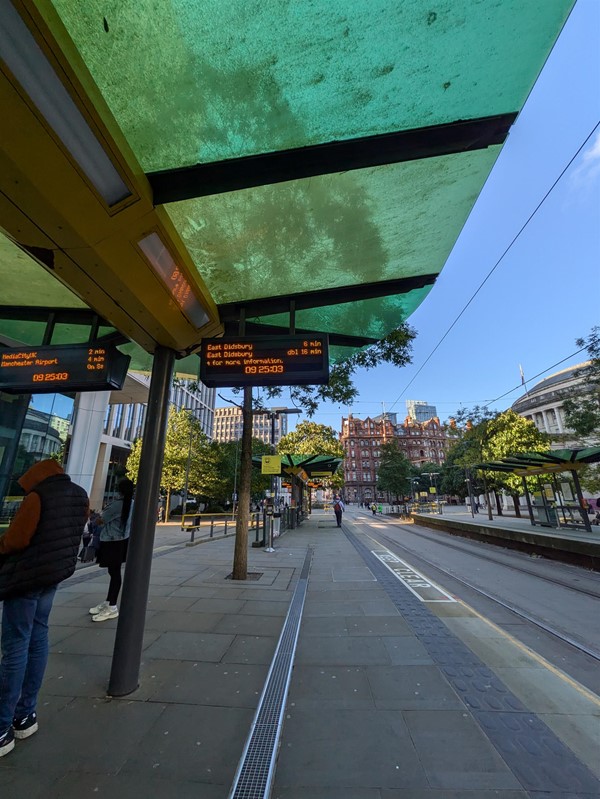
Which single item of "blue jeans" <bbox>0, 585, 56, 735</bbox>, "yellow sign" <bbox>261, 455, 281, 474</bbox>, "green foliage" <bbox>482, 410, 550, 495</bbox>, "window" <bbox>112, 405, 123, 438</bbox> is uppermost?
"window" <bbox>112, 405, 123, 438</bbox>

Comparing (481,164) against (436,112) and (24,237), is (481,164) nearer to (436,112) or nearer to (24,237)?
(436,112)

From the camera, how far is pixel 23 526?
248cm

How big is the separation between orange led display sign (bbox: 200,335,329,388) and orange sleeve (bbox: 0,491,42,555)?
7.28ft

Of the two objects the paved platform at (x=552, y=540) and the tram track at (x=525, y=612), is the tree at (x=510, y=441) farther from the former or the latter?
the tram track at (x=525, y=612)

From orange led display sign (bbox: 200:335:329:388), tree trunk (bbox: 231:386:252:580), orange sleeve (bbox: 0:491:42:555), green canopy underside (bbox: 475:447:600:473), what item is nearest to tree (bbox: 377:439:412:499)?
green canopy underside (bbox: 475:447:600:473)

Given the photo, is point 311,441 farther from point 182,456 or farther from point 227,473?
point 182,456

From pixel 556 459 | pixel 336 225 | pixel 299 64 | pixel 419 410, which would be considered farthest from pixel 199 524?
pixel 419 410

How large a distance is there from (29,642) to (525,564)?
12.1 metres

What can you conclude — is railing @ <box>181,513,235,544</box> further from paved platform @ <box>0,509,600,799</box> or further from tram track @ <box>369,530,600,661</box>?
paved platform @ <box>0,509,600,799</box>

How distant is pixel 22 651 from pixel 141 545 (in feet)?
3.51

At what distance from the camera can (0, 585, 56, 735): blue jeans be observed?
7.63 ft

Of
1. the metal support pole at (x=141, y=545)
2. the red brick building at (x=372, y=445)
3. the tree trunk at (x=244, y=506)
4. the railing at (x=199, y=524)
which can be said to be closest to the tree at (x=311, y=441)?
the railing at (x=199, y=524)

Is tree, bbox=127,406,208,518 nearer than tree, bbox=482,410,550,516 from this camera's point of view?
No

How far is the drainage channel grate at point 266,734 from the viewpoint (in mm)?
2031
